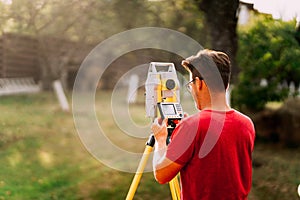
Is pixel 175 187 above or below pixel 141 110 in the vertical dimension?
above

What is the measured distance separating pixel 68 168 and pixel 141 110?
4092 mm

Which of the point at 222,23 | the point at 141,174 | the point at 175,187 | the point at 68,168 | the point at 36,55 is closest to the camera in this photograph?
the point at 141,174

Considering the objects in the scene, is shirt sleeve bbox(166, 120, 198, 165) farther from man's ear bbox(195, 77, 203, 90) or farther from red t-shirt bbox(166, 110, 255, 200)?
man's ear bbox(195, 77, 203, 90)

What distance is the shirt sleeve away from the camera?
184 centimetres

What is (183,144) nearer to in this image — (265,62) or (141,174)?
(141,174)

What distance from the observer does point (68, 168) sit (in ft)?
18.3

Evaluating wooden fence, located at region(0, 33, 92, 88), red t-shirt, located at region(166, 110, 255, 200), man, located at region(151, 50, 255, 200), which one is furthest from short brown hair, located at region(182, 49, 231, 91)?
wooden fence, located at region(0, 33, 92, 88)

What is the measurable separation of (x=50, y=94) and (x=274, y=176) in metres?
6.95

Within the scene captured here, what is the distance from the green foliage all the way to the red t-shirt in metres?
3.76

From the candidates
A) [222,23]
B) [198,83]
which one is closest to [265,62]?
[222,23]

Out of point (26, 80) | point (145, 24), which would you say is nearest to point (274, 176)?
point (145, 24)

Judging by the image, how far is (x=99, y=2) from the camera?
6.64 m

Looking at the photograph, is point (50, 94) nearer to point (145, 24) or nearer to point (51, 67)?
point (51, 67)

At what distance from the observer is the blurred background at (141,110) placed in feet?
16.5
